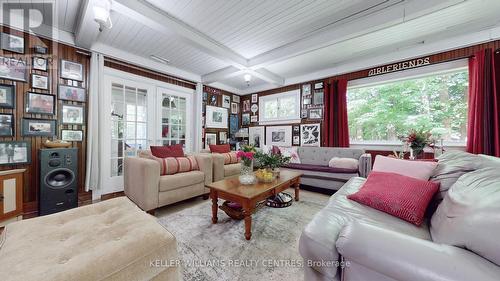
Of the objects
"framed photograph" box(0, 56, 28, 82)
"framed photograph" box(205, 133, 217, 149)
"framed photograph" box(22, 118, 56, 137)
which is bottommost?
"framed photograph" box(205, 133, 217, 149)

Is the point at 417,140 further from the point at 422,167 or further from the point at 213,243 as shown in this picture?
the point at 213,243

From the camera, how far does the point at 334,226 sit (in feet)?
3.48

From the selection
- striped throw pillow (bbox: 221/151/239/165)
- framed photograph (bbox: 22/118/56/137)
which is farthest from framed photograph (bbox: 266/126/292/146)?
framed photograph (bbox: 22/118/56/137)

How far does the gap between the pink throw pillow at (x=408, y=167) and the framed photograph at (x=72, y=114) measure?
13.5 feet

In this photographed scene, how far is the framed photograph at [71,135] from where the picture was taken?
8.94ft

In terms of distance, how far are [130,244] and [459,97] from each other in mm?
4666

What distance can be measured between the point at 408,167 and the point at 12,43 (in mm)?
4764

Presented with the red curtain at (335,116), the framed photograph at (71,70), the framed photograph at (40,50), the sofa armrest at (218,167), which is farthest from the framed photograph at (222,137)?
the framed photograph at (40,50)

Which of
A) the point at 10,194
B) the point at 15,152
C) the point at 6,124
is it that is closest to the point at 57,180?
the point at 10,194

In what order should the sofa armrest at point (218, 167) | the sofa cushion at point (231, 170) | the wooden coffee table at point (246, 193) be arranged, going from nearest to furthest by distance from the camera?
1. the wooden coffee table at point (246, 193)
2. the sofa armrest at point (218, 167)
3. the sofa cushion at point (231, 170)

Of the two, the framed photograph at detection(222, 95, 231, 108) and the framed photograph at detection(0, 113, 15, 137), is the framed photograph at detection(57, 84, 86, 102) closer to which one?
the framed photograph at detection(0, 113, 15, 137)

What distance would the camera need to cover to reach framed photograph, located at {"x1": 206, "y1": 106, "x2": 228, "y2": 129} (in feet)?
15.8

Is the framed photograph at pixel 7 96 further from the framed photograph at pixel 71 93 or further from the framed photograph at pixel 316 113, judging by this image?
the framed photograph at pixel 316 113

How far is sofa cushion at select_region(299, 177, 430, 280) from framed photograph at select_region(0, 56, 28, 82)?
12.5 ft
